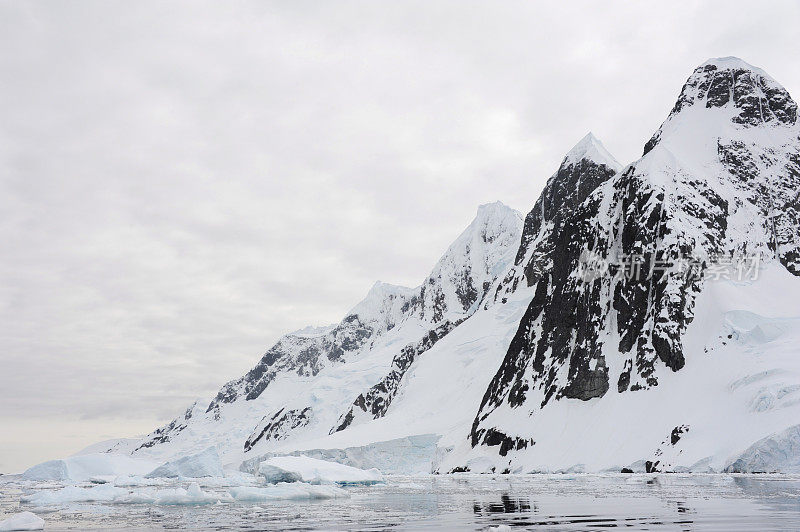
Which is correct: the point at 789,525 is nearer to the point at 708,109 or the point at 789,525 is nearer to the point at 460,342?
the point at 708,109

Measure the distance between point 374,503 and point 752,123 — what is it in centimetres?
9583

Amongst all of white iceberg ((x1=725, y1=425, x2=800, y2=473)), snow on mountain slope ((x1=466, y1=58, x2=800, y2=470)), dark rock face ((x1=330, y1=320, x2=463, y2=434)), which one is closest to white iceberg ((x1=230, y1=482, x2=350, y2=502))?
white iceberg ((x1=725, y1=425, x2=800, y2=473))

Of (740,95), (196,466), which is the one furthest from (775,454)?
(740,95)

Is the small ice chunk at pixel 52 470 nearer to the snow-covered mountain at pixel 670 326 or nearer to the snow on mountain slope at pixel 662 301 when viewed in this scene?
the snow-covered mountain at pixel 670 326

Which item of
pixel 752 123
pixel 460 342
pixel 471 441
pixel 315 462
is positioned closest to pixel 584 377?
pixel 471 441

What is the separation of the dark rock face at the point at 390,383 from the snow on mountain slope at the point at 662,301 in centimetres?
6633

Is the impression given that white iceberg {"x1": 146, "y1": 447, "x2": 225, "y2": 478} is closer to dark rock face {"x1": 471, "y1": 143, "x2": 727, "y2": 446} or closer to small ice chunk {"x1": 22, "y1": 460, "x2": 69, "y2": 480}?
small ice chunk {"x1": 22, "y1": 460, "x2": 69, "y2": 480}

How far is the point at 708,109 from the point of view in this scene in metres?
112

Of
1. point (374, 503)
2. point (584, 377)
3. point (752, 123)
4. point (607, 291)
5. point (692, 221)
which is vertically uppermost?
point (752, 123)

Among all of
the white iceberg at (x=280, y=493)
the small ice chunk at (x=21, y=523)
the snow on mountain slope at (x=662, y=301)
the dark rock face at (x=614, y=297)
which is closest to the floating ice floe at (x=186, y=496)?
the white iceberg at (x=280, y=493)

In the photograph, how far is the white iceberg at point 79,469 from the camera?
300 ft

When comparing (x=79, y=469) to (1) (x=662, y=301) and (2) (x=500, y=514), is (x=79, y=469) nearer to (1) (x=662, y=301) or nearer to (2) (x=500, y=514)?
(1) (x=662, y=301)

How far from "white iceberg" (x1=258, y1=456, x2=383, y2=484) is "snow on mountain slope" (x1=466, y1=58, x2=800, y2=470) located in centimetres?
2727

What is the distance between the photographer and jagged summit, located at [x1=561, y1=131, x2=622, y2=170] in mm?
143625
